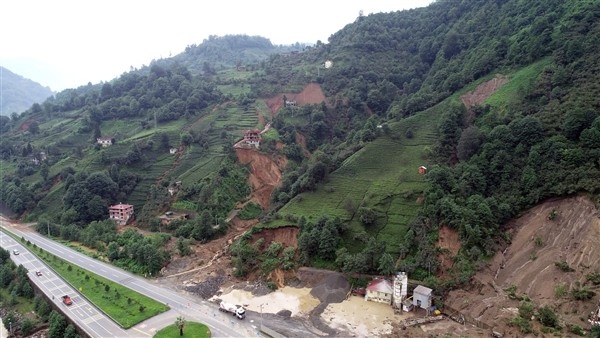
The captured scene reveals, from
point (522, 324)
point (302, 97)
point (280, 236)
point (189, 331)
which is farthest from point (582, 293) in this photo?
point (302, 97)

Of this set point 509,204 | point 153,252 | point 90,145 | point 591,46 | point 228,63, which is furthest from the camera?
point 228,63

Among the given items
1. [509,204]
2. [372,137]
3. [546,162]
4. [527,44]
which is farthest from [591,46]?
[372,137]

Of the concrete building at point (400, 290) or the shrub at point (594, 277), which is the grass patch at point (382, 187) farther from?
the shrub at point (594, 277)

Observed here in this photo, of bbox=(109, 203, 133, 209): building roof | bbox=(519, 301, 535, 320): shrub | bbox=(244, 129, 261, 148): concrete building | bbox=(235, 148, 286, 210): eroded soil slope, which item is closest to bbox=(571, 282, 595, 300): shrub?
bbox=(519, 301, 535, 320): shrub

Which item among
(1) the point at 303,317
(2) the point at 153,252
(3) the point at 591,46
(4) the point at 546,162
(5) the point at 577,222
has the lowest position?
(1) the point at 303,317

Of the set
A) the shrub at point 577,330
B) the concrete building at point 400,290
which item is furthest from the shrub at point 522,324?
the concrete building at point 400,290

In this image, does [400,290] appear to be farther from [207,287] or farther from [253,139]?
[253,139]

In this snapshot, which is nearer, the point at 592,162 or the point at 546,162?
the point at 592,162

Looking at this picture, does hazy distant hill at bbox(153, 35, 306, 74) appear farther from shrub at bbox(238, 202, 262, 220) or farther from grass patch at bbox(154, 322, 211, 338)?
grass patch at bbox(154, 322, 211, 338)

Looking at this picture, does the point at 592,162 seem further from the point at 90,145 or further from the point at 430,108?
the point at 90,145
